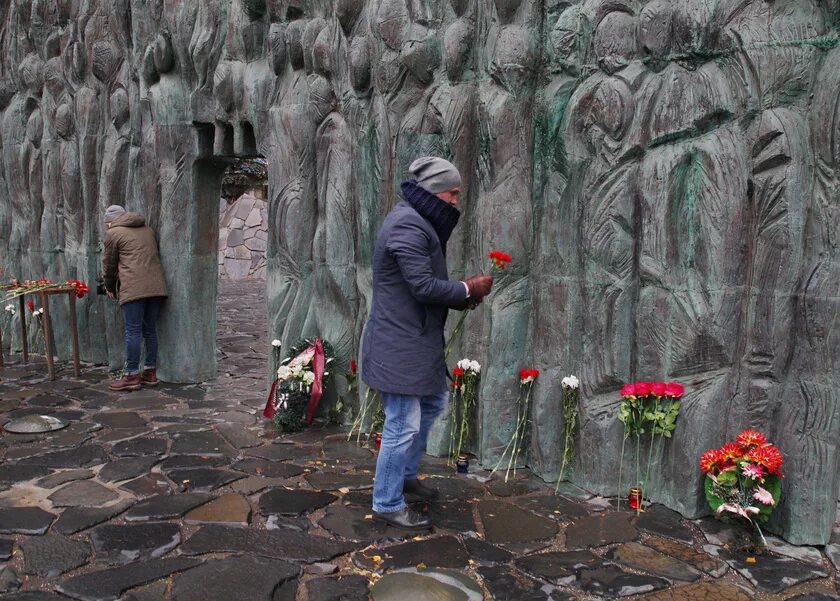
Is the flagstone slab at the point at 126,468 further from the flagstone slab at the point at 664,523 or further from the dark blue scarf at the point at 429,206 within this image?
the flagstone slab at the point at 664,523

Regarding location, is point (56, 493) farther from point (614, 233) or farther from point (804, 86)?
point (804, 86)

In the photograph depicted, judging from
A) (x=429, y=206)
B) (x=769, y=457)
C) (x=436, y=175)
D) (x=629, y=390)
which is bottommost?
(x=769, y=457)

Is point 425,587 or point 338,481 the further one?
point 338,481

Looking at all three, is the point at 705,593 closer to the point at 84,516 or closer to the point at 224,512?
the point at 224,512

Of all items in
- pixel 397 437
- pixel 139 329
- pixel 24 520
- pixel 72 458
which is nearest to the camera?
pixel 397 437

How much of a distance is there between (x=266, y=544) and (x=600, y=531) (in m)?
1.70

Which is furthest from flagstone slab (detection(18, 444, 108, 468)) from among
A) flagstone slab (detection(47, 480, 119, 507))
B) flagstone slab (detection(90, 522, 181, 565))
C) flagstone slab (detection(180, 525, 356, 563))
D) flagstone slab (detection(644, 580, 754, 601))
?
flagstone slab (detection(644, 580, 754, 601))

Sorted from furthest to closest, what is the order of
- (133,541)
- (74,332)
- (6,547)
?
1. (74,332)
2. (133,541)
3. (6,547)

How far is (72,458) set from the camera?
5215mm

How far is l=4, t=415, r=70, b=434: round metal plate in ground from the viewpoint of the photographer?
19.2 ft

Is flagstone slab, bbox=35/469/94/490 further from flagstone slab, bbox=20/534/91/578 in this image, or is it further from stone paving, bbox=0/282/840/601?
flagstone slab, bbox=20/534/91/578

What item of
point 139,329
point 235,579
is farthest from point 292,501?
point 139,329

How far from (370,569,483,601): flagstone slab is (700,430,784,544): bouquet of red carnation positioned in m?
1.41

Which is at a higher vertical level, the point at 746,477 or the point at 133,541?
the point at 746,477
